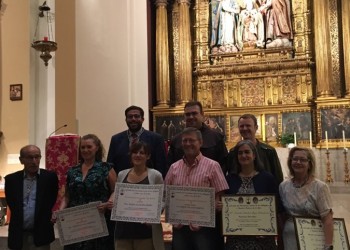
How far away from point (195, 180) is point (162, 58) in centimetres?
882

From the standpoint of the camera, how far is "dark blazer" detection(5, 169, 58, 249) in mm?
3357

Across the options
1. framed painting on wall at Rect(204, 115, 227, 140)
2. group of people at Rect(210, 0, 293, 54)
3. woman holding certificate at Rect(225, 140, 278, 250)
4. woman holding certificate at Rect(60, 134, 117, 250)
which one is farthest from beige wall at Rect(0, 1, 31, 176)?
group of people at Rect(210, 0, 293, 54)

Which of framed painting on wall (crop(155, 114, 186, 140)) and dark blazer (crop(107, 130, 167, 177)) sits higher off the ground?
framed painting on wall (crop(155, 114, 186, 140))

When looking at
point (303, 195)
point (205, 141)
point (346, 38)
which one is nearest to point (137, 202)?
point (205, 141)

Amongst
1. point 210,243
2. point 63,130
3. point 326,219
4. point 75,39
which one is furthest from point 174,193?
point 75,39

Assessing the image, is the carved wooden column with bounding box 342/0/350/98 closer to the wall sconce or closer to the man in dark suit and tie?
the wall sconce

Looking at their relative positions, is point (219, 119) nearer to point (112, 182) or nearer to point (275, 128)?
point (275, 128)

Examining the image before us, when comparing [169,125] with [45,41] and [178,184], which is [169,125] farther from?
[178,184]

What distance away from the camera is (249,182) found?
308 cm

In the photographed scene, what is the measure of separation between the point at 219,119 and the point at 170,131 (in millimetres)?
1325

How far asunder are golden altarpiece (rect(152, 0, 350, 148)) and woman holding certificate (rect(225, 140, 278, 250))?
6.92 metres

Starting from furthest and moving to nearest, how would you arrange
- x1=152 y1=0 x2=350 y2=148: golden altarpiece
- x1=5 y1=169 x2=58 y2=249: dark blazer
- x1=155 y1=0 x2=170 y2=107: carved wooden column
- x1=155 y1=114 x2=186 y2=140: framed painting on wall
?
x1=155 y1=0 x2=170 y2=107: carved wooden column → x1=155 y1=114 x2=186 y2=140: framed painting on wall → x1=152 y1=0 x2=350 y2=148: golden altarpiece → x1=5 y1=169 x2=58 y2=249: dark blazer

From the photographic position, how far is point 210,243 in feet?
10.1

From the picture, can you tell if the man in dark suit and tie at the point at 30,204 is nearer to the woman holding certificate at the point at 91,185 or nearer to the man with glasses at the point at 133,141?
the woman holding certificate at the point at 91,185
